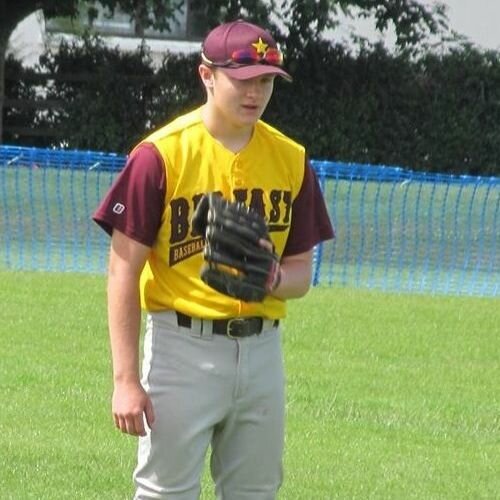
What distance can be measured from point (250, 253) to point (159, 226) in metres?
0.30

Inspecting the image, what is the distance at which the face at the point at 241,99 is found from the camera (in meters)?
4.29

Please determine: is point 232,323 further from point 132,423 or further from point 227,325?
point 132,423

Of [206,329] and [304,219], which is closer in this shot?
[206,329]

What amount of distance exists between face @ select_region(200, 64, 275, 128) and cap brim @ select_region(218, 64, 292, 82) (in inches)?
0.5

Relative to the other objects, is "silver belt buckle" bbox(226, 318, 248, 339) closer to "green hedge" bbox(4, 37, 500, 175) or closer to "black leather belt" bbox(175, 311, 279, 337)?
"black leather belt" bbox(175, 311, 279, 337)

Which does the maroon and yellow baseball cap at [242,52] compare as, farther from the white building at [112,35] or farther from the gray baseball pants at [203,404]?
the white building at [112,35]

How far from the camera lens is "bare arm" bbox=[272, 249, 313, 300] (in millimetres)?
4371

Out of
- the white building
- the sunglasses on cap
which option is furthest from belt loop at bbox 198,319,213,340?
the white building

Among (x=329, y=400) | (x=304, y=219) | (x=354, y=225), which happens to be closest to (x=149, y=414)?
(x=304, y=219)

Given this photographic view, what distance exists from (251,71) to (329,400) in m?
3.58

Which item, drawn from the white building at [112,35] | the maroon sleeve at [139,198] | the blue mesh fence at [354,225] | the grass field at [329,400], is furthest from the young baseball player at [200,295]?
the white building at [112,35]

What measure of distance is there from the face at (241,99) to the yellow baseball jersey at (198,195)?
0.09 metres

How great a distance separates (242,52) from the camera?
4.30 metres

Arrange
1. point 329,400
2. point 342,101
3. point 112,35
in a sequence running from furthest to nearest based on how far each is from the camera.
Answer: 1. point 112,35
2. point 342,101
3. point 329,400
